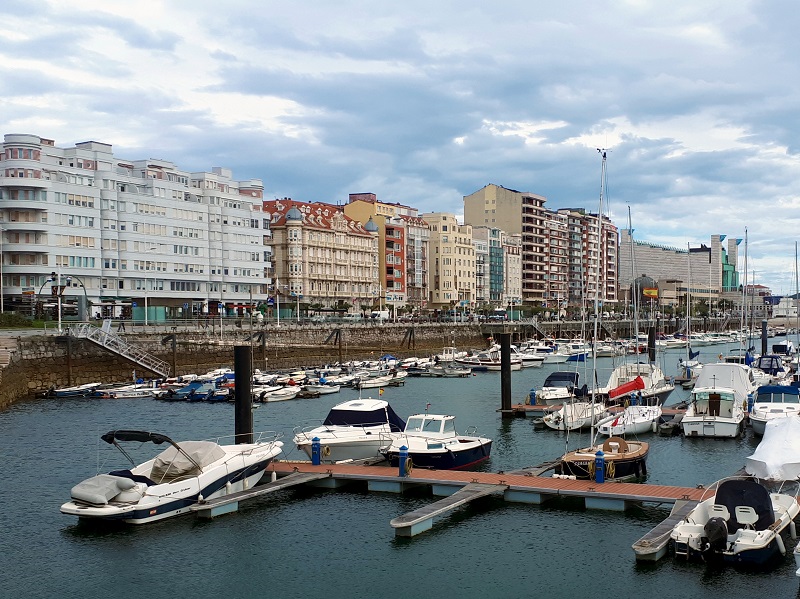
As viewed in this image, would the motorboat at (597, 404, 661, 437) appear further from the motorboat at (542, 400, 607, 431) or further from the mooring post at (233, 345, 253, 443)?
the mooring post at (233, 345, 253, 443)

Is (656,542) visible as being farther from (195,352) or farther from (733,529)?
(195,352)

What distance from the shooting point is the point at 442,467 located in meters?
37.3

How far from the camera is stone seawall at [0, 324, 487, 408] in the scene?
72875 millimetres

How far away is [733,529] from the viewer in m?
25.4

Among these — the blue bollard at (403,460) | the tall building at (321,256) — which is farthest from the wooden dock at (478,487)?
the tall building at (321,256)

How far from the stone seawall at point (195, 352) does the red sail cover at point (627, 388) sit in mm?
30068

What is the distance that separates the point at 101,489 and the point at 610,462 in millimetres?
19220

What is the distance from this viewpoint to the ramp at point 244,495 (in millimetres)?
30547

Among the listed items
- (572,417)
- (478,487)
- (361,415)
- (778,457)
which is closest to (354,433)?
(361,415)

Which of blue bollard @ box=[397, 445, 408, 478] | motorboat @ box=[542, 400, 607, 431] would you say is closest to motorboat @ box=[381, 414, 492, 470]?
blue bollard @ box=[397, 445, 408, 478]

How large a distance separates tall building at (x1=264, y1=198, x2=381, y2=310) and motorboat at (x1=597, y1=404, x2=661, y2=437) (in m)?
96.4

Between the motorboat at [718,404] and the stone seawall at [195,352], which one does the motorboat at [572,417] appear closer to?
the motorboat at [718,404]

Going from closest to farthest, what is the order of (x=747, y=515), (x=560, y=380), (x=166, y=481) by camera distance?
(x=747, y=515)
(x=166, y=481)
(x=560, y=380)

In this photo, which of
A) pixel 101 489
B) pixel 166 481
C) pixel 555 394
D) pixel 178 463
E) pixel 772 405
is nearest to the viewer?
pixel 101 489
